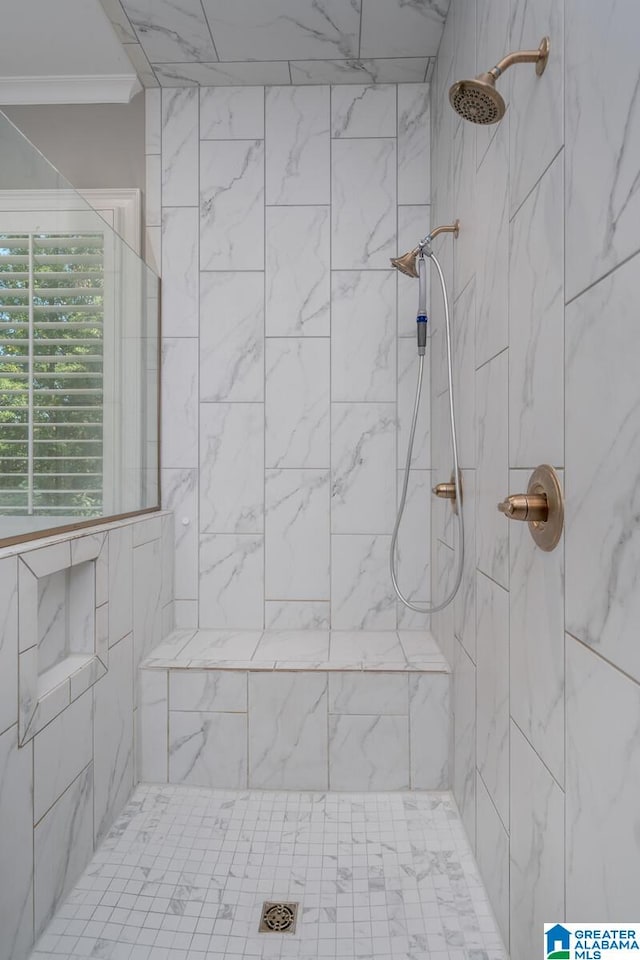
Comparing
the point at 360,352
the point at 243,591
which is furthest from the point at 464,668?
the point at 360,352

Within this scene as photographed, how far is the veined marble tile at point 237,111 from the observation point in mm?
2299

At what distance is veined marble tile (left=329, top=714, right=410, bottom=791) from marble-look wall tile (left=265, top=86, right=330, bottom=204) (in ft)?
6.41

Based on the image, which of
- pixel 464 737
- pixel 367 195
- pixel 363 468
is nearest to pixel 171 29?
pixel 367 195

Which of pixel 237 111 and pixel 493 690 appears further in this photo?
pixel 237 111

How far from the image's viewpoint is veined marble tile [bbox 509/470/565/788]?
93cm

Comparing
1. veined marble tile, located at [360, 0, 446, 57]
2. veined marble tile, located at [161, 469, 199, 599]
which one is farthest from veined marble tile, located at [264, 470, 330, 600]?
veined marble tile, located at [360, 0, 446, 57]

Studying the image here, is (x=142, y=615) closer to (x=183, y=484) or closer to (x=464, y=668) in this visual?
(x=183, y=484)

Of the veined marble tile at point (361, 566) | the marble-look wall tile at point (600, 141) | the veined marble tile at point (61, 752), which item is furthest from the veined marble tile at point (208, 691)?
the marble-look wall tile at point (600, 141)

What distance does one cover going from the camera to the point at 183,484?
2.32 m

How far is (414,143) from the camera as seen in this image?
2277 mm

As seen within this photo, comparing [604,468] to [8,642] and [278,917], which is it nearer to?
[8,642]

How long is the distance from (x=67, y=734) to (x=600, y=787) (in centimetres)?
120

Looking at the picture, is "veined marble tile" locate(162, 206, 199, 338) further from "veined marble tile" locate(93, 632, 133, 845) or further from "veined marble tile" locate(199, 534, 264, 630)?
"veined marble tile" locate(93, 632, 133, 845)

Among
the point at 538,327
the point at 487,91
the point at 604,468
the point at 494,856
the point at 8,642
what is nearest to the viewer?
the point at 604,468
